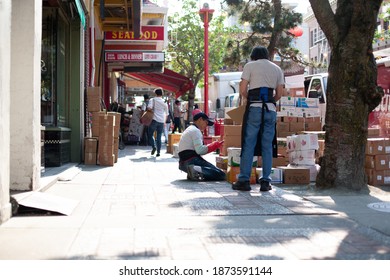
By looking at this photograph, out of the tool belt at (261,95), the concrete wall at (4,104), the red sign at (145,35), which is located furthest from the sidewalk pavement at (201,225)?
the red sign at (145,35)

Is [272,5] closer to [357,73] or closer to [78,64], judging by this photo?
[78,64]

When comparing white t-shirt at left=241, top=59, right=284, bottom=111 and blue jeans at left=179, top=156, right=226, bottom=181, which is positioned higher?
white t-shirt at left=241, top=59, right=284, bottom=111

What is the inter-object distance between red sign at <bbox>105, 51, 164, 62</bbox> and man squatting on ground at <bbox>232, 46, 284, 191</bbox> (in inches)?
414

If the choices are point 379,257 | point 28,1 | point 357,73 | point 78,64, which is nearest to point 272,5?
point 78,64

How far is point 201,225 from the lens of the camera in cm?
488

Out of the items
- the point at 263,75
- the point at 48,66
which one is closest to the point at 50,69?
the point at 48,66

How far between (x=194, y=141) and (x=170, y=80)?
1655 cm

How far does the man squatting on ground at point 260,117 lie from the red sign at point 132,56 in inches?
414

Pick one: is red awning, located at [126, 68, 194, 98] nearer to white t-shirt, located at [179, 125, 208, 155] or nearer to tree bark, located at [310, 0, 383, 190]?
white t-shirt, located at [179, 125, 208, 155]

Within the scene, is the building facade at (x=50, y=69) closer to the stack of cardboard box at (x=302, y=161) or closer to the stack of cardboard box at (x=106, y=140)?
the stack of cardboard box at (x=106, y=140)

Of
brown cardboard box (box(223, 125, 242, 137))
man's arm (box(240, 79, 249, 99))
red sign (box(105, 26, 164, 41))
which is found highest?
red sign (box(105, 26, 164, 41))

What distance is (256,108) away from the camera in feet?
23.5

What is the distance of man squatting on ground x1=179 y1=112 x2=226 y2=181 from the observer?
8.42 meters

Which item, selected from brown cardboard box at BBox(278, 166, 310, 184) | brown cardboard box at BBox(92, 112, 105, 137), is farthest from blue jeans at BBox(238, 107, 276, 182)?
brown cardboard box at BBox(92, 112, 105, 137)
